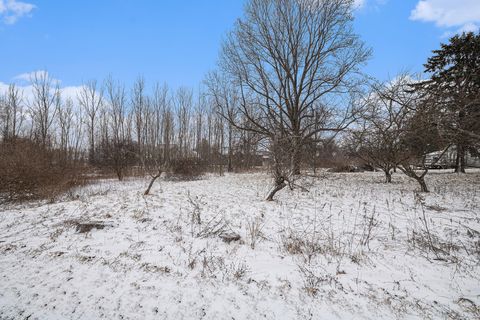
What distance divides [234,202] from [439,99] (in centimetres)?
657

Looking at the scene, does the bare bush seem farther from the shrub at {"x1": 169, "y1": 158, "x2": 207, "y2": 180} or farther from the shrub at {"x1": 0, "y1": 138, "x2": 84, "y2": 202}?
the shrub at {"x1": 169, "y1": 158, "x2": 207, "y2": 180}

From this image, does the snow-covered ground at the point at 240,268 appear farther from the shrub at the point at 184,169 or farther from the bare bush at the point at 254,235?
the shrub at the point at 184,169

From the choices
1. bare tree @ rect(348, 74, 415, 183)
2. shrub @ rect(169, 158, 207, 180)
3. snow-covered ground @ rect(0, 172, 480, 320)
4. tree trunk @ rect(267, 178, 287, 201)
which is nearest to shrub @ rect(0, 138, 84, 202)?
snow-covered ground @ rect(0, 172, 480, 320)

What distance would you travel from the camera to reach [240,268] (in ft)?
10.6

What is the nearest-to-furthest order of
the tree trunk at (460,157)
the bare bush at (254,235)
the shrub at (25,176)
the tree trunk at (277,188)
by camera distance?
the bare bush at (254,235) → the tree trunk at (277,188) → the shrub at (25,176) → the tree trunk at (460,157)

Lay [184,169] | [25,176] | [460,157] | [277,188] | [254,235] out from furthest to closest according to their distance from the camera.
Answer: [184,169]
[460,157]
[25,176]
[277,188]
[254,235]

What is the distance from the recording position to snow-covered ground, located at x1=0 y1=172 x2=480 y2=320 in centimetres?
246

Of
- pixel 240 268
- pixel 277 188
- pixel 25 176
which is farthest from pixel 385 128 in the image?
pixel 25 176

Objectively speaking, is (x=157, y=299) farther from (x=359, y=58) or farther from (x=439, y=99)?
(x=359, y=58)

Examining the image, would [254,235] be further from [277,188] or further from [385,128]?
[385,128]

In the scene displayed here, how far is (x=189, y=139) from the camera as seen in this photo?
2952 centimetres

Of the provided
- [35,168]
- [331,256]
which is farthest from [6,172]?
[331,256]

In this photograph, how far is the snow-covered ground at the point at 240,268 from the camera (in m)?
2.46

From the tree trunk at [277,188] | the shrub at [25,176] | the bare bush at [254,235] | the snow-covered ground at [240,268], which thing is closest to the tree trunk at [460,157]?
the snow-covered ground at [240,268]
